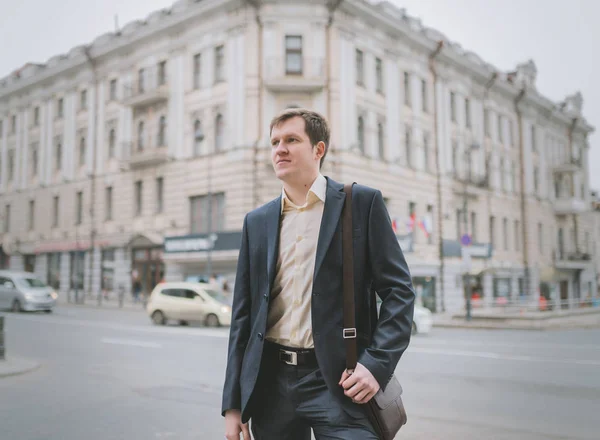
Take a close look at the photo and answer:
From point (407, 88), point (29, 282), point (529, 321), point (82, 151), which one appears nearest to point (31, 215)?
point (82, 151)

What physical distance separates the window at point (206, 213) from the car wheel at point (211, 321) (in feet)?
25.4

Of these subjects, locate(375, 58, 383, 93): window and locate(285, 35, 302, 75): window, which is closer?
locate(285, 35, 302, 75): window

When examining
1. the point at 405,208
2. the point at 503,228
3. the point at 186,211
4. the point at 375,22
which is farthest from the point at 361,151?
the point at 503,228

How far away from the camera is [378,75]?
3059cm

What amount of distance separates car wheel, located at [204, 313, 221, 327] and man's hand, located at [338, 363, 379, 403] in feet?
57.8

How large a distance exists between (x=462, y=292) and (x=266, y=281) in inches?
1307

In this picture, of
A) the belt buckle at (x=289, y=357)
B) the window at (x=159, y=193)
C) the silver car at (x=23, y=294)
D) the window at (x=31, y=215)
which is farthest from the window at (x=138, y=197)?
the belt buckle at (x=289, y=357)

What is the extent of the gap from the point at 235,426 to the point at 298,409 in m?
0.30

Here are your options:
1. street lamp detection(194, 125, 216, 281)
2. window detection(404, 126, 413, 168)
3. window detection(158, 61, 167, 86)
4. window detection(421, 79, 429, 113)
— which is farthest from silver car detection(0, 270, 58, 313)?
window detection(421, 79, 429, 113)

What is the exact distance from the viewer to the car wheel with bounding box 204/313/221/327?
63.9 feet

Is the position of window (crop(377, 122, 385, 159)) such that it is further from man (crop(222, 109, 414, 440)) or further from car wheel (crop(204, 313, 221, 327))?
man (crop(222, 109, 414, 440))

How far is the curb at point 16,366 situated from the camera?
28.3 ft

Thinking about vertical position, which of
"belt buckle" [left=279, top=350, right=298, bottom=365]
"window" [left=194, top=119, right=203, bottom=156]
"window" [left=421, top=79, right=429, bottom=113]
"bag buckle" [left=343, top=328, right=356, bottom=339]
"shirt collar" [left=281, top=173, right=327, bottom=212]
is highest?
"window" [left=421, top=79, right=429, bottom=113]

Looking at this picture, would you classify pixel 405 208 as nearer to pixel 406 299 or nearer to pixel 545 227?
pixel 545 227
